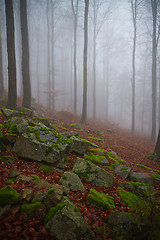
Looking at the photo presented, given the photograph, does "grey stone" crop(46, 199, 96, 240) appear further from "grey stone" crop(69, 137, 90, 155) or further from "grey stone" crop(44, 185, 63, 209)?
"grey stone" crop(69, 137, 90, 155)

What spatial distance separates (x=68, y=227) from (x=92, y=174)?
249 centimetres

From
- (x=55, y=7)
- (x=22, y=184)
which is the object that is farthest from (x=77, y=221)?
(x=55, y=7)

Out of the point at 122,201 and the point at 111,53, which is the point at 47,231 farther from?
the point at 111,53

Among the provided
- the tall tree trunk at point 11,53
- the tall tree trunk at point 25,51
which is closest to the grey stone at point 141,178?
the tall tree trunk at point 11,53

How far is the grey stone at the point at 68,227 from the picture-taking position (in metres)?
2.64

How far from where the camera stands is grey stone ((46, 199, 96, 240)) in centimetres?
264

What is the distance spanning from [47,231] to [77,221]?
690 millimetres

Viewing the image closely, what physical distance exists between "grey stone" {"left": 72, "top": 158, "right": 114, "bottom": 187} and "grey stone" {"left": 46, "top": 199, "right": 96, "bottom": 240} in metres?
2.11

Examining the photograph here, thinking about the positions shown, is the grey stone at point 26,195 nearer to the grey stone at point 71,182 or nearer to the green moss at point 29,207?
the green moss at point 29,207

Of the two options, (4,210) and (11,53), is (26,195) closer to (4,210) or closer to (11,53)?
(4,210)

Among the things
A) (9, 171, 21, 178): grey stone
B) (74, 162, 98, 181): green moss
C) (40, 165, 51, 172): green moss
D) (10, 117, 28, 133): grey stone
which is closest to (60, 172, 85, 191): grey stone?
(74, 162, 98, 181): green moss

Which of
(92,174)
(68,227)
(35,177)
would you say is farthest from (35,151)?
Result: (68,227)

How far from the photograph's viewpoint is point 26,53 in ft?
36.1

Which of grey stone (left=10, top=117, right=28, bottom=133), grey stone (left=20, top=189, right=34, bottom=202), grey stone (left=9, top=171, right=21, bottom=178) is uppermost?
grey stone (left=10, top=117, right=28, bottom=133)
